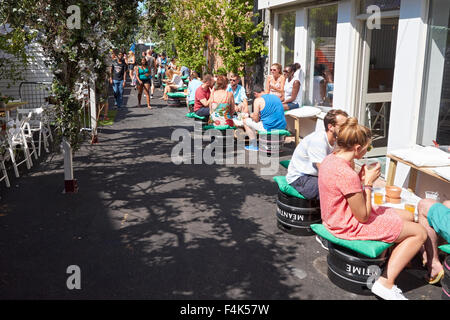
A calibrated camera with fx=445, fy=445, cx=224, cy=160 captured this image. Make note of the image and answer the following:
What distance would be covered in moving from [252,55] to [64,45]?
314 inches

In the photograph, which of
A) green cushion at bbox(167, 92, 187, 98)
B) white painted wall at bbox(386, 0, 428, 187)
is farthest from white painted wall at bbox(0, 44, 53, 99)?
white painted wall at bbox(386, 0, 428, 187)

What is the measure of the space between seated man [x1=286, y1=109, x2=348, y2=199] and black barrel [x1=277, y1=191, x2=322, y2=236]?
12 cm

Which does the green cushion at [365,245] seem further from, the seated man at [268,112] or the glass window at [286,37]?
the glass window at [286,37]

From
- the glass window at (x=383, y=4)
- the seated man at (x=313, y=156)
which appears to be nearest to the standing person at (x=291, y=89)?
the glass window at (x=383, y=4)

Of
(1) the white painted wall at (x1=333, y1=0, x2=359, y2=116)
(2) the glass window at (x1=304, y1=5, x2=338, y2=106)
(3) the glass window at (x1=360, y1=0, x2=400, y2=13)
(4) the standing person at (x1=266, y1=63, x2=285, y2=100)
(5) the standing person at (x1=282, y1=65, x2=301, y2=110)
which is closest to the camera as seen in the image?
(3) the glass window at (x1=360, y1=0, x2=400, y2=13)

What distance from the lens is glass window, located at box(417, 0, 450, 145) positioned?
18.5 feet

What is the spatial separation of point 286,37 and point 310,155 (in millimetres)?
7156

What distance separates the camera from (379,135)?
29.1 ft

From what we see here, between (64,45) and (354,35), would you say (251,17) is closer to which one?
(354,35)

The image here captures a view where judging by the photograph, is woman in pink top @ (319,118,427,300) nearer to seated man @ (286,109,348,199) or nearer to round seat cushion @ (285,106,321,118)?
seated man @ (286,109,348,199)

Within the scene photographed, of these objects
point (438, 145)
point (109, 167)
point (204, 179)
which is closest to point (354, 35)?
point (438, 145)

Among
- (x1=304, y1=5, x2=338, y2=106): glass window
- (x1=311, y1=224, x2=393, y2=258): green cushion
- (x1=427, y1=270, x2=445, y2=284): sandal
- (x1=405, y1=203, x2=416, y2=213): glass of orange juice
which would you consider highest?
(x1=304, y1=5, x2=338, y2=106): glass window

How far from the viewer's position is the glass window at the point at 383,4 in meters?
6.82

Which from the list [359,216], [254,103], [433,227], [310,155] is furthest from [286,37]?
[359,216]
